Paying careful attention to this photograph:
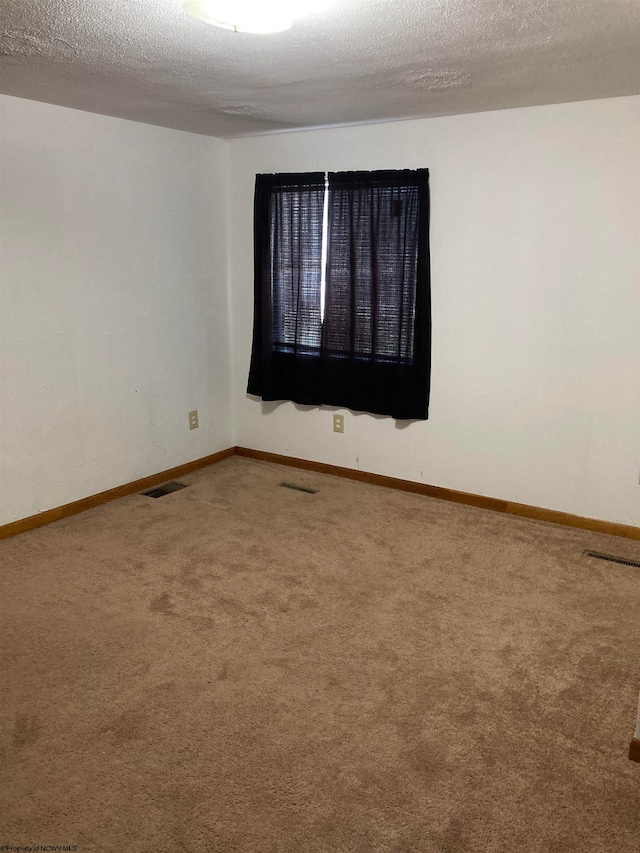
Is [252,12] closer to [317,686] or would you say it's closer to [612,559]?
[317,686]

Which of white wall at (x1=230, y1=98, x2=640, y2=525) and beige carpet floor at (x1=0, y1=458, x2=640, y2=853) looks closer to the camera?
beige carpet floor at (x1=0, y1=458, x2=640, y2=853)

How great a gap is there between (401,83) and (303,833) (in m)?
2.84

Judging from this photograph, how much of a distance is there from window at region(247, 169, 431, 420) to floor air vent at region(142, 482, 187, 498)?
2.82 feet

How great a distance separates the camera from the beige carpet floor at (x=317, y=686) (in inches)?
74.7

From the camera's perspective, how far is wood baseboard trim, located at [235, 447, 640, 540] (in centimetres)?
375

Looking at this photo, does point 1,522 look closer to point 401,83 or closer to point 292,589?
point 292,589

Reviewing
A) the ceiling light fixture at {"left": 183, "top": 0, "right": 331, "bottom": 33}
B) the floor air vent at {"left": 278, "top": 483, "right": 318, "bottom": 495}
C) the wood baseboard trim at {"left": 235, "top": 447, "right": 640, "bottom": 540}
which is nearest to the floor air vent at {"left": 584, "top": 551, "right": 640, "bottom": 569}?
the wood baseboard trim at {"left": 235, "top": 447, "right": 640, "bottom": 540}

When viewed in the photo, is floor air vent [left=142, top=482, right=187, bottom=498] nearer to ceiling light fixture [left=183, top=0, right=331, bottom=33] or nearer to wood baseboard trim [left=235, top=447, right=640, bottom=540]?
wood baseboard trim [left=235, top=447, right=640, bottom=540]

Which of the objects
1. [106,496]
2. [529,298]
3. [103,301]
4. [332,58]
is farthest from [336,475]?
[332,58]

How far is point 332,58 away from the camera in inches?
102

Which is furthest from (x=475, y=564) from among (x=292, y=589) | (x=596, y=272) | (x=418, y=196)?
(x=418, y=196)

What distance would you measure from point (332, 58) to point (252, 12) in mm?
624

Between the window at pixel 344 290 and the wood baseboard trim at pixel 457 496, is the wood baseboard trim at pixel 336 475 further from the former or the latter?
the window at pixel 344 290

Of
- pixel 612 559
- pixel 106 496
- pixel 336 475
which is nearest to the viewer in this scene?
pixel 612 559
